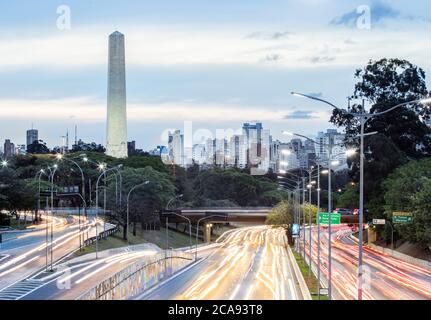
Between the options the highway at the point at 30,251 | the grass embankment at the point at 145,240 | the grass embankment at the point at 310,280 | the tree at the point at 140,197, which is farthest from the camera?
the tree at the point at 140,197

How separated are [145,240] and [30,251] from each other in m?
41.2

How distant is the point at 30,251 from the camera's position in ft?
226

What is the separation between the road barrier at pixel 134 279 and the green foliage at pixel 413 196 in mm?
22760

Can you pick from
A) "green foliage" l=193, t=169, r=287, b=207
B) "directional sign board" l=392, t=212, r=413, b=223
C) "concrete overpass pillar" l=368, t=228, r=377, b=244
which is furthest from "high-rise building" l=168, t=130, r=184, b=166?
"directional sign board" l=392, t=212, r=413, b=223

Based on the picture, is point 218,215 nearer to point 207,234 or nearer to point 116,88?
point 207,234

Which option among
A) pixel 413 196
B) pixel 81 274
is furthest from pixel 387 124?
pixel 81 274

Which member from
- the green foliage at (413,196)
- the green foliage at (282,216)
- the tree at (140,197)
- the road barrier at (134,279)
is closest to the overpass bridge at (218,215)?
the tree at (140,197)

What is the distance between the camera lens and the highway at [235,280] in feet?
142

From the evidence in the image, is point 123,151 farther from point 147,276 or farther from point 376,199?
point 147,276

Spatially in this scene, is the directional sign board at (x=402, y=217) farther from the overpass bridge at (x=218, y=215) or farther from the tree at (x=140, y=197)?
the overpass bridge at (x=218, y=215)

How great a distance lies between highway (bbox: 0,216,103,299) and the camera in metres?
54.0
